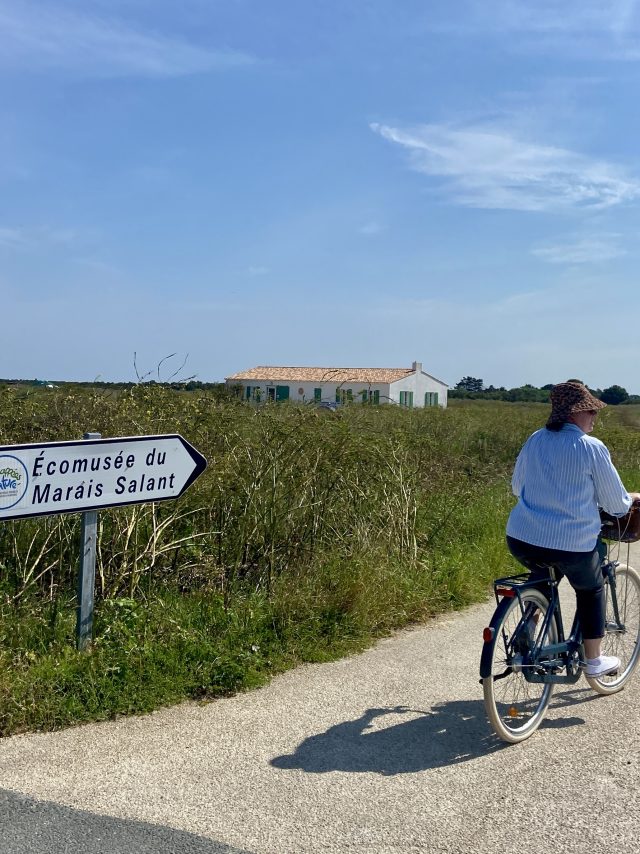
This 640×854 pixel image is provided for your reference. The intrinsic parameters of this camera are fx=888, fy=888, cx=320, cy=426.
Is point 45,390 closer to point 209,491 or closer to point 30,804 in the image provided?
point 209,491

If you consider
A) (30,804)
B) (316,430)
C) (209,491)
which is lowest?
(30,804)

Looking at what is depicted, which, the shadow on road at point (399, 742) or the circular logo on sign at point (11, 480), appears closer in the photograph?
the shadow on road at point (399, 742)

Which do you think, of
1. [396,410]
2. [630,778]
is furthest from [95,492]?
[396,410]

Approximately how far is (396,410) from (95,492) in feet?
38.6

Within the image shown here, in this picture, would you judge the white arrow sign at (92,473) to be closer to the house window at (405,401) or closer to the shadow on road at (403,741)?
the shadow on road at (403,741)

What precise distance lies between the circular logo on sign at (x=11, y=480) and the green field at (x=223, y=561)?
88 centimetres

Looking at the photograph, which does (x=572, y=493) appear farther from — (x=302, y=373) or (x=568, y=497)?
(x=302, y=373)

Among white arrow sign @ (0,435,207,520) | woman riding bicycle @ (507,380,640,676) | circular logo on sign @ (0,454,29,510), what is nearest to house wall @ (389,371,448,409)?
white arrow sign @ (0,435,207,520)

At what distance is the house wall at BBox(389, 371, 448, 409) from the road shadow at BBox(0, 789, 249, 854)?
6208 centimetres

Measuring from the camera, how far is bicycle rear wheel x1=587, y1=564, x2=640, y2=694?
5352 millimetres

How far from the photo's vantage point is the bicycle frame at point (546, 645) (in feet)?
15.2

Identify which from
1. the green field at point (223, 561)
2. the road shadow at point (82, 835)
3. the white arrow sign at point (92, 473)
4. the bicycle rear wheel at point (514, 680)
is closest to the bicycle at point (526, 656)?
the bicycle rear wheel at point (514, 680)

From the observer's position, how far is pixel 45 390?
26.1 ft

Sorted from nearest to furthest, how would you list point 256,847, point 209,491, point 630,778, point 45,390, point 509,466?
point 256,847 < point 630,778 < point 209,491 < point 45,390 < point 509,466
